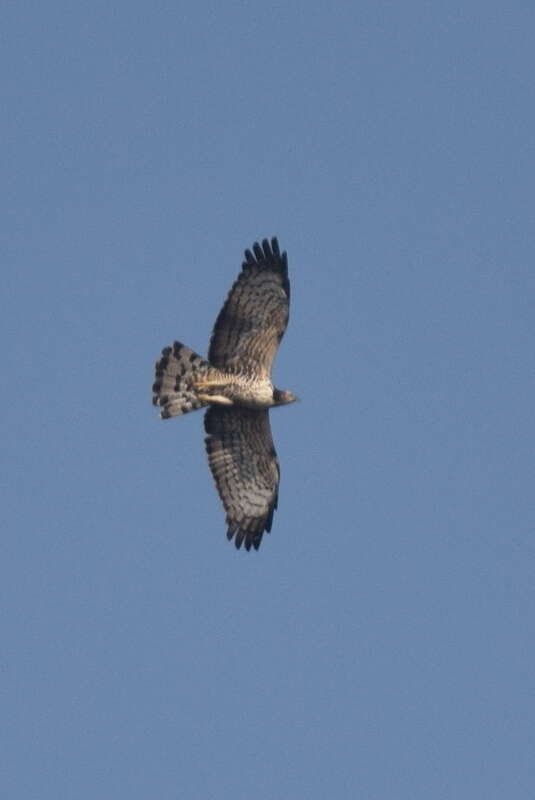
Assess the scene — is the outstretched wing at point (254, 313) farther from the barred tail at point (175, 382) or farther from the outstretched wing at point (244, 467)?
the outstretched wing at point (244, 467)

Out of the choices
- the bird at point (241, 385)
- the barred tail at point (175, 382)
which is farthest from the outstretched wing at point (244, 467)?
the barred tail at point (175, 382)

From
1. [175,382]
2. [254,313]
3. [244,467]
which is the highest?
[254,313]

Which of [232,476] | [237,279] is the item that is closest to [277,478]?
[232,476]

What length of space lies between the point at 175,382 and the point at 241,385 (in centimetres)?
75

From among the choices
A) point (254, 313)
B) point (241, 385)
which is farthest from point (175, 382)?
point (254, 313)

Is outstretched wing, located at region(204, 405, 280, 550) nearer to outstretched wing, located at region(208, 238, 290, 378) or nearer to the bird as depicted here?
the bird

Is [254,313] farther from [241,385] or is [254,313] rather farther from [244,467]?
[244,467]

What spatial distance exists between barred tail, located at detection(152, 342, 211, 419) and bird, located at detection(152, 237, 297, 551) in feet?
0.04

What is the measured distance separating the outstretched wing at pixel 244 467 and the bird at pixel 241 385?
0.04 feet

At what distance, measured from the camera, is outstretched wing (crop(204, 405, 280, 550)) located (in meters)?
30.2

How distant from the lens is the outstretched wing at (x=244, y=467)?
3020 centimetres

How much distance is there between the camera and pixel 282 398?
1172 inches

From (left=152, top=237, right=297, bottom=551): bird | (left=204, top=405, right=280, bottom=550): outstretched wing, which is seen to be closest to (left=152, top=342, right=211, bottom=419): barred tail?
(left=152, top=237, right=297, bottom=551): bird

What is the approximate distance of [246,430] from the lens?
30219 mm
